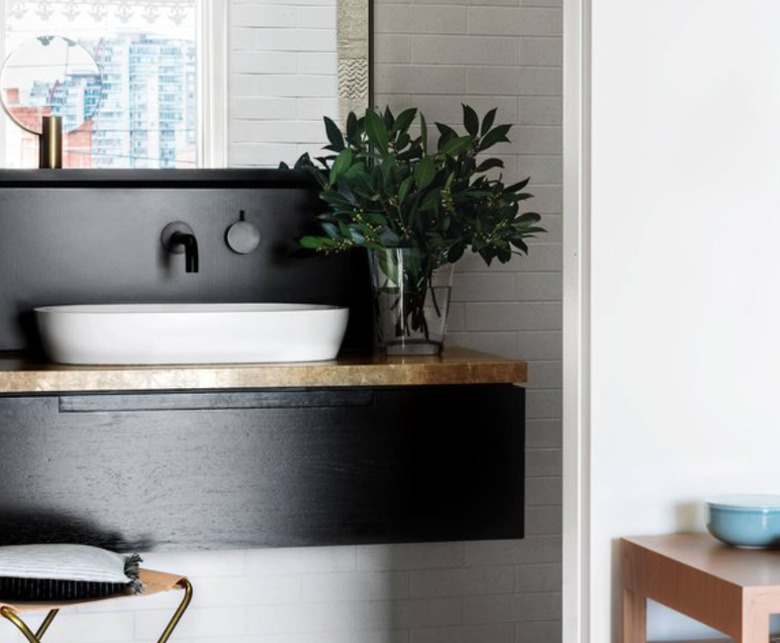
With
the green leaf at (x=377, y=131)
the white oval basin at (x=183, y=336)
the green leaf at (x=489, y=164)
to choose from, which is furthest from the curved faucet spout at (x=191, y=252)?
the green leaf at (x=489, y=164)

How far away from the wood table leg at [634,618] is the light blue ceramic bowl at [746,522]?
16cm

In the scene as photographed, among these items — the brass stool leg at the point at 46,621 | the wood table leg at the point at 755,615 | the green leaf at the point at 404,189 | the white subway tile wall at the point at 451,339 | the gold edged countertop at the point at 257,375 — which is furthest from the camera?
the white subway tile wall at the point at 451,339

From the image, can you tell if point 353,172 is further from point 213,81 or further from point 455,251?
point 213,81

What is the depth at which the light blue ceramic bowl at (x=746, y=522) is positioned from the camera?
184 cm

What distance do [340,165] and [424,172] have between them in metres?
0.19

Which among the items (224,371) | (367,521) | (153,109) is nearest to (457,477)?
(367,521)

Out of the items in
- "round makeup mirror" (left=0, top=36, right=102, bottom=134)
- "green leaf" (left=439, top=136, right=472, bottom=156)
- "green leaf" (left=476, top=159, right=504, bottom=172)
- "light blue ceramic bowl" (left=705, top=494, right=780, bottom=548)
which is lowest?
"light blue ceramic bowl" (left=705, top=494, right=780, bottom=548)

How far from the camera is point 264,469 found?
2.46 m

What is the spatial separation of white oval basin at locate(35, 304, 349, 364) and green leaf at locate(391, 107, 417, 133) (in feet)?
1.76

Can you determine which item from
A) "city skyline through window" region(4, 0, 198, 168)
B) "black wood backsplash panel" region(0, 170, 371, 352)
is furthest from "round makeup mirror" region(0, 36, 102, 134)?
"black wood backsplash panel" region(0, 170, 371, 352)

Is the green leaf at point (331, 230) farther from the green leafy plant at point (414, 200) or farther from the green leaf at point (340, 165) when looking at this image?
the green leaf at point (340, 165)

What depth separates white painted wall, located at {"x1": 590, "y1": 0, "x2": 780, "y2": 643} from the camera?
1.94 metres

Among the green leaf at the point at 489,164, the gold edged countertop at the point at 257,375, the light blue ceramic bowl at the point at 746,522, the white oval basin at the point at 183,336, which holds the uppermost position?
the green leaf at the point at 489,164

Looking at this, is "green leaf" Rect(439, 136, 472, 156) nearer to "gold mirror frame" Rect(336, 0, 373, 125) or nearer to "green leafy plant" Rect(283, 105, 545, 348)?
"green leafy plant" Rect(283, 105, 545, 348)
